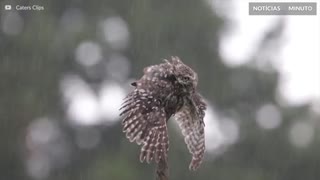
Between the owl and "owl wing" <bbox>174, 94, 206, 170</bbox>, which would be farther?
"owl wing" <bbox>174, 94, 206, 170</bbox>

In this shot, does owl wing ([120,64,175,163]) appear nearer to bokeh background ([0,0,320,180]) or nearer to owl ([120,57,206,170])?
owl ([120,57,206,170])

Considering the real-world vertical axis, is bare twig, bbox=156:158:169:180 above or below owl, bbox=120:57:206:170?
below

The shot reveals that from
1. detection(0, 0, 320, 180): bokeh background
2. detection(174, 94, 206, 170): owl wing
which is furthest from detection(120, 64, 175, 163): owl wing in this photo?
detection(0, 0, 320, 180): bokeh background

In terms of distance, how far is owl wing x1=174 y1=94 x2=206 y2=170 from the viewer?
7.02 feet

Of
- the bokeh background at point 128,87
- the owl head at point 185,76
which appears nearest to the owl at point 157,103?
the owl head at point 185,76

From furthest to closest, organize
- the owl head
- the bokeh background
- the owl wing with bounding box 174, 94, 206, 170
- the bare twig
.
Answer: the bokeh background, the owl wing with bounding box 174, 94, 206, 170, the owl head, the bare twig

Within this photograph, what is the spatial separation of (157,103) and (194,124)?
20cm

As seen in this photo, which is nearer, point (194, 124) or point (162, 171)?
point (162, 171)

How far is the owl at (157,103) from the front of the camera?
1975 millimetres

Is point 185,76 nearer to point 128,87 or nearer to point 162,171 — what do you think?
point 162,171

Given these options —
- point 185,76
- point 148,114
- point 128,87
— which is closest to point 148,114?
point 148,114

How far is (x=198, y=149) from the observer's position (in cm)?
216

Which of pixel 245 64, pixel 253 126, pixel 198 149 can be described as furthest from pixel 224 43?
pixel 198 149

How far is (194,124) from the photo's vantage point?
2225 mm
